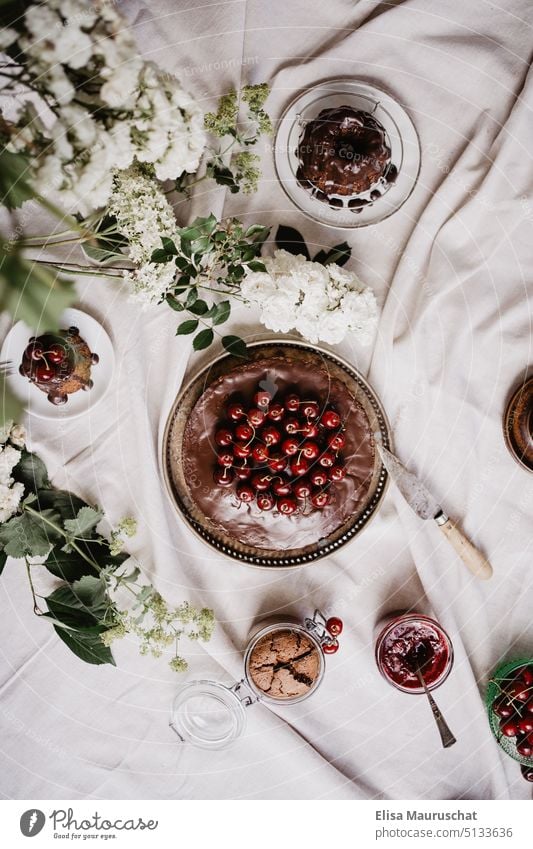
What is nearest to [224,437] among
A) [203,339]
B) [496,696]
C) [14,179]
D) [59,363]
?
[203,339]

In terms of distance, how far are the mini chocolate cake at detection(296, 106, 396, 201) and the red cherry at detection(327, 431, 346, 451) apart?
2.10 ft

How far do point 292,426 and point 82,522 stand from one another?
65 centimetres

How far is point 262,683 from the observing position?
1763 millimetres

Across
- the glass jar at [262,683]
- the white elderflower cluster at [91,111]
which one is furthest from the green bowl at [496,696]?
the white elderflower cluster at [91,111]

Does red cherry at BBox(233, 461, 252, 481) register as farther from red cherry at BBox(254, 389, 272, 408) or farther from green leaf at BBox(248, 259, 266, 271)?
green leaf at BBox(248, 259, 266, 271)

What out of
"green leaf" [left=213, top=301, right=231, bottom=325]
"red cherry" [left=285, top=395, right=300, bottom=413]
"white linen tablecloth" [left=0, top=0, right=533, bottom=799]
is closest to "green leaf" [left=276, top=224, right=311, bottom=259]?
"white linen tablecloth" [left=0, top=0, right=533, bottom=799]

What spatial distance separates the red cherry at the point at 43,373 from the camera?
5.26ft

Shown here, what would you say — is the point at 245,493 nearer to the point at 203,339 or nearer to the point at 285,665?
the point at 203,339

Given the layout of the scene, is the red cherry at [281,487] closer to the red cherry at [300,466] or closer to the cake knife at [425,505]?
the red cherry at [300,466]

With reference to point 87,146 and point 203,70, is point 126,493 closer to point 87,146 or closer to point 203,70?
point 87,146

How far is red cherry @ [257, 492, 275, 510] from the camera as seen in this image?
5.36ft

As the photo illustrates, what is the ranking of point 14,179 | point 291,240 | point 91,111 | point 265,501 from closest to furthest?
point 91,111, point 14,179, point 265,501, point 291,240

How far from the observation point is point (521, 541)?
6.01 feet

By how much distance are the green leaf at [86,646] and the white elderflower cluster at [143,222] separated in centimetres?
95
